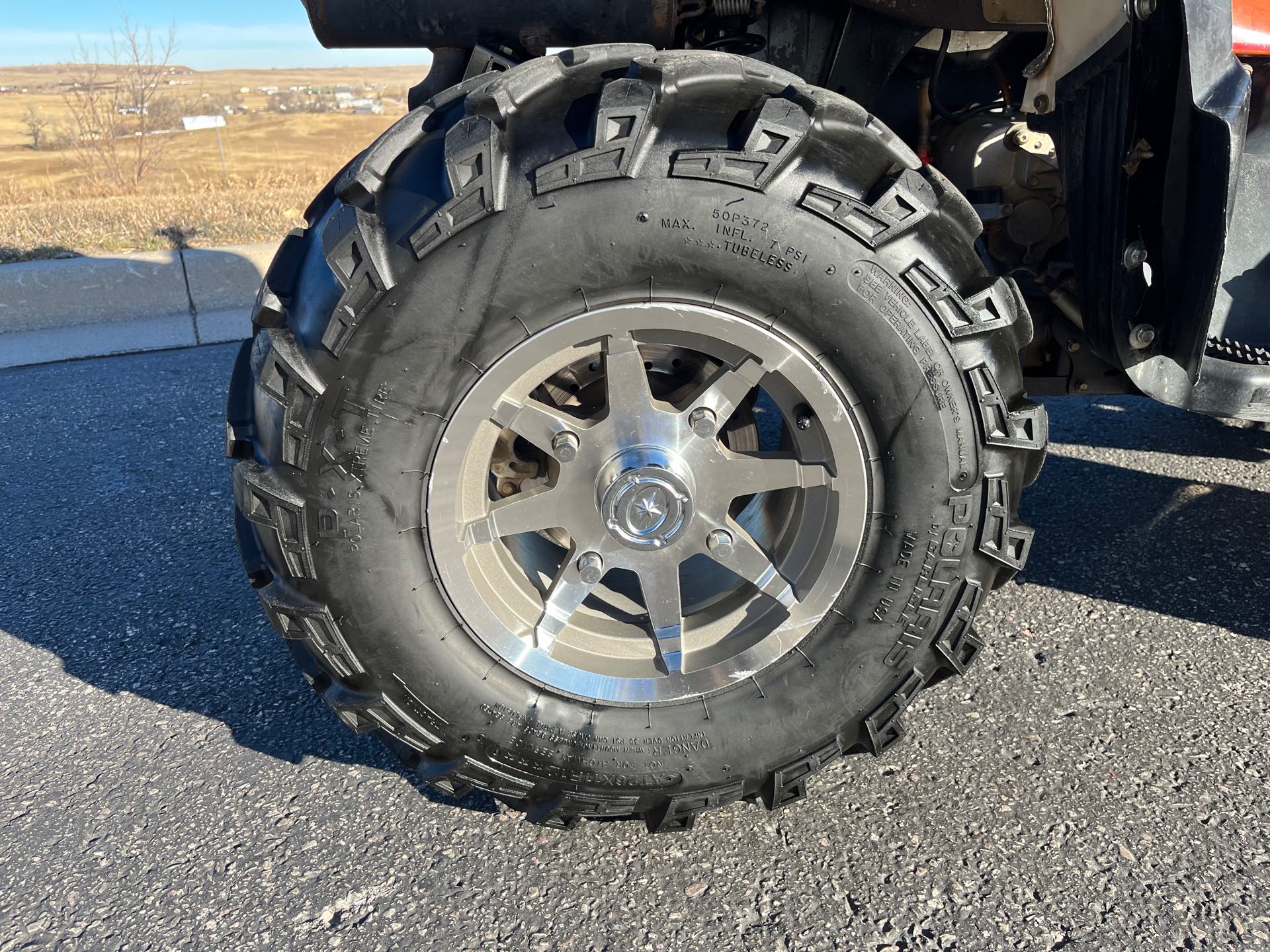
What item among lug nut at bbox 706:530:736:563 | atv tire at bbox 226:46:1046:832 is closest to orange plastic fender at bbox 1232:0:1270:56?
atv tire at bbox 226:46:1046:832

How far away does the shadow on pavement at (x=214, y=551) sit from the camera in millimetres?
2672

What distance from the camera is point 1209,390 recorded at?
7.52 ft

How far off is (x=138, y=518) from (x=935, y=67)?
324 centimetres

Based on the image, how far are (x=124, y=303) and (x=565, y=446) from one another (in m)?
5.36

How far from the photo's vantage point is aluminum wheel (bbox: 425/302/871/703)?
1.82 meters

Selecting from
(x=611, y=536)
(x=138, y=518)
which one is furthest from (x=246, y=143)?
(x=611, y=536)

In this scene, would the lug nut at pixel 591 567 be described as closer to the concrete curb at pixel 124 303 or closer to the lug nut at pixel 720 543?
the lug nut at pixel 720 543

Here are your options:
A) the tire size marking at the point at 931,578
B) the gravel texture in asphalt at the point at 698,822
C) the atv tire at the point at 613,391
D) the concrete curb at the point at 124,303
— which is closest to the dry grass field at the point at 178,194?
the concrete curb at the point at 124,303

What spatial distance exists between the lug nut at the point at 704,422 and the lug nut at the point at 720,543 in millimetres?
208

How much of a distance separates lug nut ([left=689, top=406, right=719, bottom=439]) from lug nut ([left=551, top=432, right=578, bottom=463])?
9.4 inches

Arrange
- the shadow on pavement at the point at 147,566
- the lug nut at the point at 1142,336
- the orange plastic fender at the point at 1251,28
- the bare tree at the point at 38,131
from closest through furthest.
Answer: the lug nut at the point at 1142,336 → the orange plastic fender at the point at 1251,28 → the shadow on pavement at the point at 147,566 → the bare tree at the point at 38,131

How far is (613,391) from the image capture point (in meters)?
1.87

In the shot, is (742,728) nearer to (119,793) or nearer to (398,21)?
(119,793)

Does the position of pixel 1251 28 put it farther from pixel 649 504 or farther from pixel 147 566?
pixel 147 566
